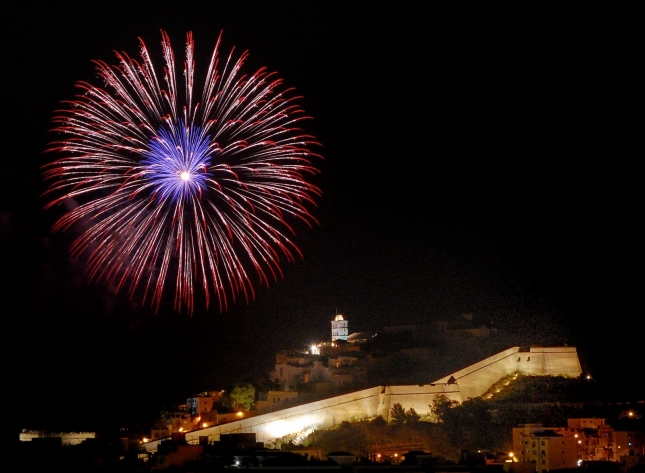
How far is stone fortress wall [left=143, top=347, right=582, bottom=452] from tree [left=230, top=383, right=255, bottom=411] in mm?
3696

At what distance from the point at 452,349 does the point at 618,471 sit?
18066 mm

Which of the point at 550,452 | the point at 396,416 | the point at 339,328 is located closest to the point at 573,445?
the point at 550,452

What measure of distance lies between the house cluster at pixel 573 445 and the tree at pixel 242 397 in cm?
1158

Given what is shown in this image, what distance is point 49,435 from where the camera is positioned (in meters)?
33.3

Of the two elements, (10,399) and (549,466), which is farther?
(10,399)

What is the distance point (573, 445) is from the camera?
29.0 metres

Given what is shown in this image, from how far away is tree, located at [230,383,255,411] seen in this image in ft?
125

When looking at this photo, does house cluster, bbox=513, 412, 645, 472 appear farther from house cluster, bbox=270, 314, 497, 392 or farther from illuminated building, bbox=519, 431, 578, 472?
house cluster, bbox=270, 314, 497, 392

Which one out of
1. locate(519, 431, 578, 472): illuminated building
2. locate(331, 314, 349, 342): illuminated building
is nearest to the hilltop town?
locate(519, 431, 578, 472): illuminated building

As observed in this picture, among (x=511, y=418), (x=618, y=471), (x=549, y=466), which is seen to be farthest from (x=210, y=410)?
(x=618, y=471)

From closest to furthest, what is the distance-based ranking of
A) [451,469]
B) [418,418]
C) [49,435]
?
[451,469] < [49,435] < [418,418]

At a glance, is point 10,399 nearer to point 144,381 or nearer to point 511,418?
point 144,381

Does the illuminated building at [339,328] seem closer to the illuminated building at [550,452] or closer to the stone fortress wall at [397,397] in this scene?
the stone fortress wall at [397,397]

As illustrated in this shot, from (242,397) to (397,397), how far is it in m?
6.26
